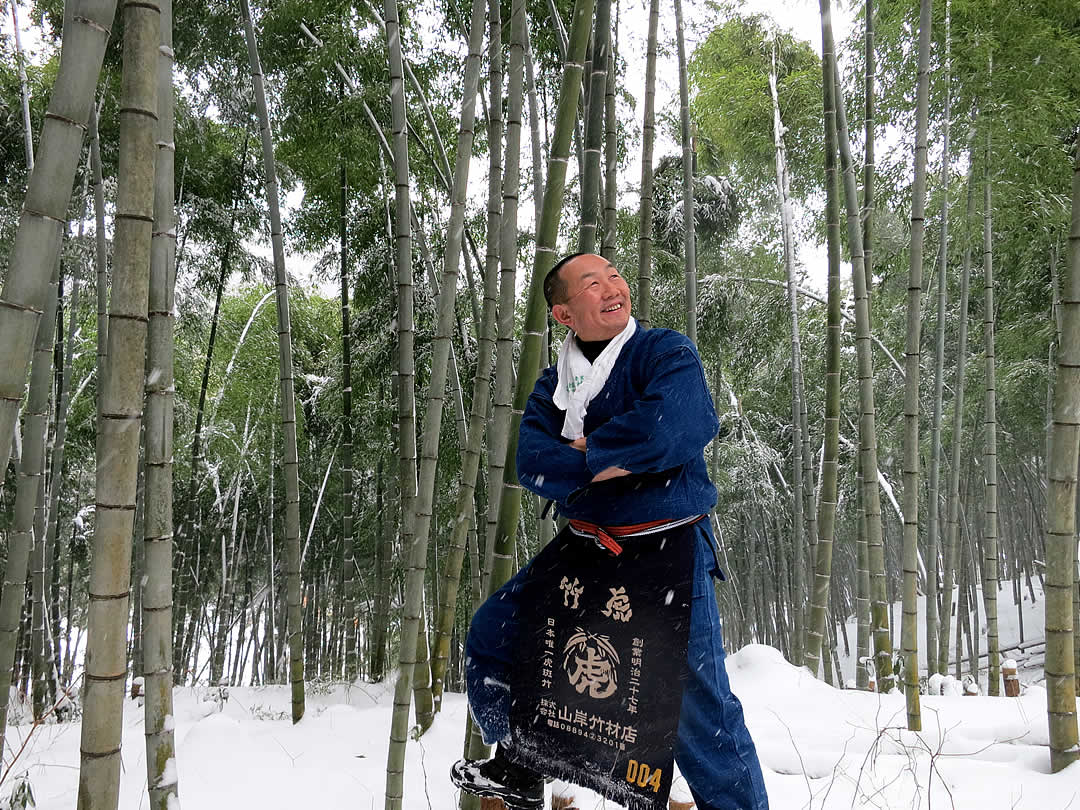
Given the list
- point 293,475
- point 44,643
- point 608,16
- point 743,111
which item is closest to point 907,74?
point 743,111

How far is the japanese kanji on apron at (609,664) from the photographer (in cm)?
114

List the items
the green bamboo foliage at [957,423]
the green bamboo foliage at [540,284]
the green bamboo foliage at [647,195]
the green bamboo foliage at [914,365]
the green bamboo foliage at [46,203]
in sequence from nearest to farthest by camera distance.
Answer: the green bamboo foliage at [46,203] → the green bamboo foliage at [540,284] → the green bamboo foliage at [647,195] → the green bamboo foliage at [914,365] → the green bamboo foliage at [957,423]

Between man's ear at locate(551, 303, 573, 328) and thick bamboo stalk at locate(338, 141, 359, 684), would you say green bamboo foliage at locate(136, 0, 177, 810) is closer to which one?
man's ear at locate(551, 303, 573, 328)

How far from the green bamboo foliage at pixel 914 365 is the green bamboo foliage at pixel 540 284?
1364 millimetres

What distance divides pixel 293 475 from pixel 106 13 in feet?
7.77

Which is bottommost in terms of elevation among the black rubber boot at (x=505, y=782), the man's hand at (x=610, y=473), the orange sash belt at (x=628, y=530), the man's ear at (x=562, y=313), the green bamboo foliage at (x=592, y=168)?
the black rubber boot at (x=505, y=782)

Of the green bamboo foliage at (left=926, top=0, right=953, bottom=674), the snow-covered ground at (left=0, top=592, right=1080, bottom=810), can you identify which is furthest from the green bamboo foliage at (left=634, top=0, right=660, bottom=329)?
the green bamboo foliage at (left=926, top=0, right=953, bottom=674)

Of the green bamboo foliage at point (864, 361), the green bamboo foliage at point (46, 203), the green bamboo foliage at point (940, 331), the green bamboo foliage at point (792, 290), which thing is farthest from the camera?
the green bamboo foliage at point (792, 290)

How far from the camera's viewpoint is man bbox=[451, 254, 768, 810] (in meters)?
1.14

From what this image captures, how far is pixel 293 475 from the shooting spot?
3109mm

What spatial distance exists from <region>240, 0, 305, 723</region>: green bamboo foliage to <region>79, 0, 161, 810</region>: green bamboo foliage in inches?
65.4

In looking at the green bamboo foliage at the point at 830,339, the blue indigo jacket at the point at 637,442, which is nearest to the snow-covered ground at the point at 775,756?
the green bamboo foliage at the point at 830,339

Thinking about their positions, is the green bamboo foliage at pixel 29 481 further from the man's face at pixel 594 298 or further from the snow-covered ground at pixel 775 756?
the man's face at pixel 594 298

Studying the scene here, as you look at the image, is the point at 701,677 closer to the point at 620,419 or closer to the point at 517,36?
the point at 620,419
